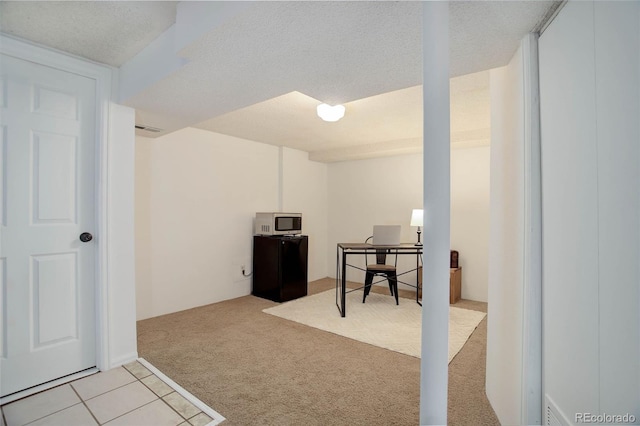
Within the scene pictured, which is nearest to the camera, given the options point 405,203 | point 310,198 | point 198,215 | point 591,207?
point 591,207

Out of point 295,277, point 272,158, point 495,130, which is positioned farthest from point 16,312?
point 272,158

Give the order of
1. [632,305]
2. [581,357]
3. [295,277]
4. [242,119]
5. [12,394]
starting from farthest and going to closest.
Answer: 1. [295,277]
2. [242,119]
3. [12,394]
4. [581,357]
5. [632,305]

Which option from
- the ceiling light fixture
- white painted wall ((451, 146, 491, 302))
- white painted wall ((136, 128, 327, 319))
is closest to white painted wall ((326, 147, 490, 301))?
white painted wall ((451, 146, 491, 302))

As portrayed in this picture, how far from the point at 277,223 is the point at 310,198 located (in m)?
1.39

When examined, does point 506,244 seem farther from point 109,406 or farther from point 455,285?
point 455,285

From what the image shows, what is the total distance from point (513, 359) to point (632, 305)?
0.77 metres

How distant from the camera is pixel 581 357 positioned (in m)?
0.96

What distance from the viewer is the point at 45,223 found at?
195cm

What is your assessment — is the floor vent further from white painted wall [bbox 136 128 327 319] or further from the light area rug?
white painted wall [bbox 136 128 327 319]

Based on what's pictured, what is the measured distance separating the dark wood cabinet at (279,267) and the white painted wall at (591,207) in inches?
123

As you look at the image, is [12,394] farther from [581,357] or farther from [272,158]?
[272,158]

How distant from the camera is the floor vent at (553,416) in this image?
105cm

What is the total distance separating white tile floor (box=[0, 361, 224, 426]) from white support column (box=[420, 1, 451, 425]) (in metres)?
1.29

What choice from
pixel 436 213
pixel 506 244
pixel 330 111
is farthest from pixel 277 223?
pixel 436 213
